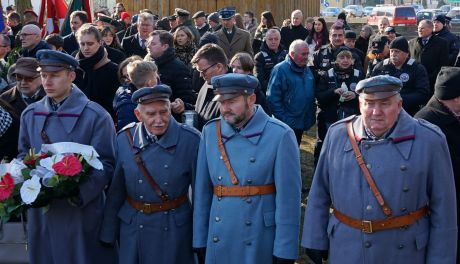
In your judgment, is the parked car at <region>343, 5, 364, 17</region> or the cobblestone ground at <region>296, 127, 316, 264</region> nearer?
the cobblestone ground at <region>296, 127, 316, 264</region>

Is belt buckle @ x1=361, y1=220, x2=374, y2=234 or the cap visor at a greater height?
the cap visor

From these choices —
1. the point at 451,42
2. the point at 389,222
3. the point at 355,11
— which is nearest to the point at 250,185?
the point at 389,222

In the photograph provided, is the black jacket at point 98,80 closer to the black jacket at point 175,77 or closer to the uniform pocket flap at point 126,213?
the black jacket at point 175,77

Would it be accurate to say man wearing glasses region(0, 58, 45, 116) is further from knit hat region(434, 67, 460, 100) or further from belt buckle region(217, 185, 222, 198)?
knit hat region(434, 67, 460, 100)

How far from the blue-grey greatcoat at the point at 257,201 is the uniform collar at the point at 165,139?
363 millimetres

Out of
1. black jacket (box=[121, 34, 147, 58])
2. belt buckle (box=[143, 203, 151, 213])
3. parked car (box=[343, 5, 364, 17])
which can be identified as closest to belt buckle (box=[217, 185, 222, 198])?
belt buckle (box=[143, 203, 151, 213])

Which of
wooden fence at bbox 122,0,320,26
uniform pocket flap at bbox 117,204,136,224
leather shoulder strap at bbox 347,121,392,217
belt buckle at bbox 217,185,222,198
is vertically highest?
wooden fence at bbox 122,0,320,26

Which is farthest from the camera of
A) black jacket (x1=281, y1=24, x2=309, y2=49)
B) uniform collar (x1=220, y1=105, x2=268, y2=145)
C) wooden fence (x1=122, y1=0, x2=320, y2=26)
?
wooden fence (x1=122, y1=0, x2=320, y2=26)

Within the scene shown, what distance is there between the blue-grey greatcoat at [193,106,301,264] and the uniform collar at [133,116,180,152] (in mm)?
363

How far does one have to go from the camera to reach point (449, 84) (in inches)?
192

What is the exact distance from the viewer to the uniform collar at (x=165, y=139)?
15.6 feet

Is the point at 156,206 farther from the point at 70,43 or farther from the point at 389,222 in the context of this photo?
the point at 70,43

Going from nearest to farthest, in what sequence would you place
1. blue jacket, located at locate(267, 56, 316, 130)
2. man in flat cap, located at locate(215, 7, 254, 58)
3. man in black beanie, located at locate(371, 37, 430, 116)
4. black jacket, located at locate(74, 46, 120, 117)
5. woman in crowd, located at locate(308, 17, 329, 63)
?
1. black jacket, located at locate(74, 46, 120, 117)
2. man in black beanie, located at locate(371, 37, 430, 116)
3. blue jacket, located at locate(267, 56, 316, 130)
4. man in flat cap, located at locate(215, 7, 254, 58)
5. woman in crowd, located at locate(308, 17, 329, 63)

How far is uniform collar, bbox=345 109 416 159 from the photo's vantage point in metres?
4.02
